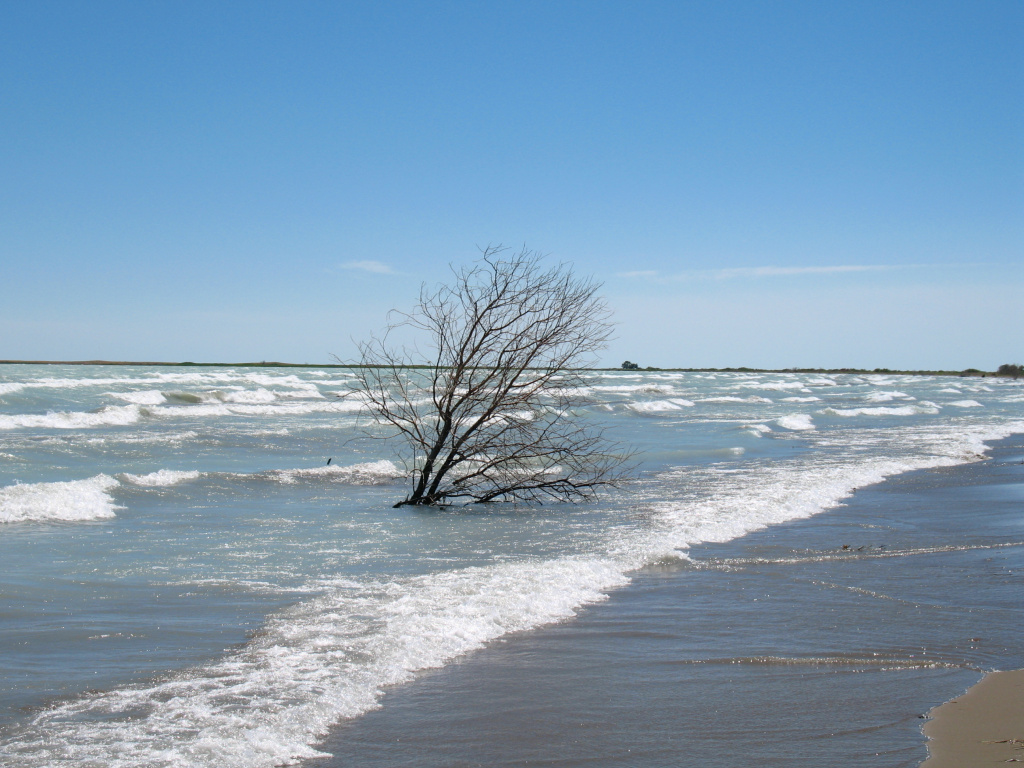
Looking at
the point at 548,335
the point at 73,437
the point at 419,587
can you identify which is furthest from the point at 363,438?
the point at 419,587

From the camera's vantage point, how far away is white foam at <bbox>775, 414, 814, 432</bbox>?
102ft

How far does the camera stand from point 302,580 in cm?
792

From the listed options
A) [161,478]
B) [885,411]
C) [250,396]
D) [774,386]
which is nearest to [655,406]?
[885,411]

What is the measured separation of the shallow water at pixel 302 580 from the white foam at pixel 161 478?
66mm

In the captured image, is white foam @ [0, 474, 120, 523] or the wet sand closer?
the wet sand

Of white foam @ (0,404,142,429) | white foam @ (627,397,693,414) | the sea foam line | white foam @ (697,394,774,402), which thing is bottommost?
the sea foam line

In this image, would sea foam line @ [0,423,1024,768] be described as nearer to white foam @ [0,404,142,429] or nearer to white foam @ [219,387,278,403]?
white foam @ [0,404,142,429]

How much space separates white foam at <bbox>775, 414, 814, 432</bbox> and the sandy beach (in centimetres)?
2626

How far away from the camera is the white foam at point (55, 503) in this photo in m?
11.6

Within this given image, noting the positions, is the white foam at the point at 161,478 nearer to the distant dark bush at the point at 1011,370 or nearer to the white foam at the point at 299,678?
the white foam at the point at 299,678

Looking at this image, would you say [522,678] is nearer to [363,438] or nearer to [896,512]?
[896,512]

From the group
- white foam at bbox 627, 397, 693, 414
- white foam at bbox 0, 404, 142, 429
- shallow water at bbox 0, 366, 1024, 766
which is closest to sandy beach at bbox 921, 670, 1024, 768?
shallow water at bbox 0, 366, 1024, 766

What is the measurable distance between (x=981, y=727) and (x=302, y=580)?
563 centimetres

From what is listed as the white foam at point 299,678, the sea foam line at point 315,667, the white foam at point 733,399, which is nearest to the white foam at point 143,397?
the white foam at point 733,399
